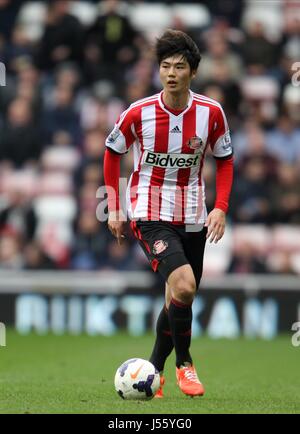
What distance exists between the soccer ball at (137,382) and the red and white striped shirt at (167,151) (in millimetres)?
1007

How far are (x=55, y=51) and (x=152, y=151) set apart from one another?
1035 cm

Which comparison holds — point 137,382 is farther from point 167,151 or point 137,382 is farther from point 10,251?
point 10,251

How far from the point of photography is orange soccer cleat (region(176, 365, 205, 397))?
7.61 m

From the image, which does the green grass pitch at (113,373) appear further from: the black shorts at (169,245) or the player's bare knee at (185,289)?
the black shorts at (169,245)

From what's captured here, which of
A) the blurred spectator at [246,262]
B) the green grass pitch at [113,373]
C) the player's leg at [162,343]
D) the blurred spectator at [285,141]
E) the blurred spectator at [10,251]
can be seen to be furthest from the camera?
the blurred spectator at [285,141]

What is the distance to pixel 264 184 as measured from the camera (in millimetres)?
16062

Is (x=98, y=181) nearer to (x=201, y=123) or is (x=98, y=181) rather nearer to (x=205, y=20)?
(x=205, y=20)

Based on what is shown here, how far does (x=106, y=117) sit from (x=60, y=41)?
5.81 ft

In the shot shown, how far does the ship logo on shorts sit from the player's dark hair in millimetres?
1131

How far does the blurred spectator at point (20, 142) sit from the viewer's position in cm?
1677

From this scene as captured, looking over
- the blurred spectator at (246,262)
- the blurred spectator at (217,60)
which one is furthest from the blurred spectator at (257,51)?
the blurred spectator at (246,262)

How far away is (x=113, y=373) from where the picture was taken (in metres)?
9.92
